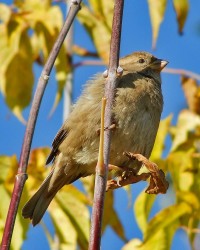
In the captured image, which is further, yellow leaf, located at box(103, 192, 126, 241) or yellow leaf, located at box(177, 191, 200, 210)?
yellow leaf, located at box(103, 192, 126, 241)

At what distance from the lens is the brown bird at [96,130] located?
136 inches

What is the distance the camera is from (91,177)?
397 centimetres

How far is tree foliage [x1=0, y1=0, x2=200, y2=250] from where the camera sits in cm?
326

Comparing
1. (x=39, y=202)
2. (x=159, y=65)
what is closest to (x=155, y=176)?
(x=39, y=202)

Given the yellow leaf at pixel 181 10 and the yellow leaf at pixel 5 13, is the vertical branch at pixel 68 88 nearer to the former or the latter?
the yellow leaf at pixel 5 13

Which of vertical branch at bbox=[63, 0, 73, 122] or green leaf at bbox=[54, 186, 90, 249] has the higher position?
vertical branch at bbox=[63, 0, 73, 122]

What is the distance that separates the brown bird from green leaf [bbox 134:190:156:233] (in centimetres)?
21

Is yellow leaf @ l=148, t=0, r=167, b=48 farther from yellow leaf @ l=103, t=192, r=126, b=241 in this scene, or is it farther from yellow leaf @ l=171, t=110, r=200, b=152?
yellow leaf @ l=103, t=192, r=126, b=241

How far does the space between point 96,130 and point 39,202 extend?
621 mm

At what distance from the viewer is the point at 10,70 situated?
3.72 m

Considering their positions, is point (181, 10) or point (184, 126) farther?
point (184, 126)

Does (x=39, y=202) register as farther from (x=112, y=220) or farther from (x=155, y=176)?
(x=155, y=176)

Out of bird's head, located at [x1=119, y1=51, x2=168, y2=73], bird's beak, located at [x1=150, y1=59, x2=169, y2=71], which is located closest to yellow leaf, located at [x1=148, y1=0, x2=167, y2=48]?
bird's head, located at [x1=119, y1=51, x2=168, y2=73]

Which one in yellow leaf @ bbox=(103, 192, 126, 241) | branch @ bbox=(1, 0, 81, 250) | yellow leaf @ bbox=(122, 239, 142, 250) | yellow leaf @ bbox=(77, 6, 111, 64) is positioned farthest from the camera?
yellow leaf @ bbox=(77, 6, 111, 64)
